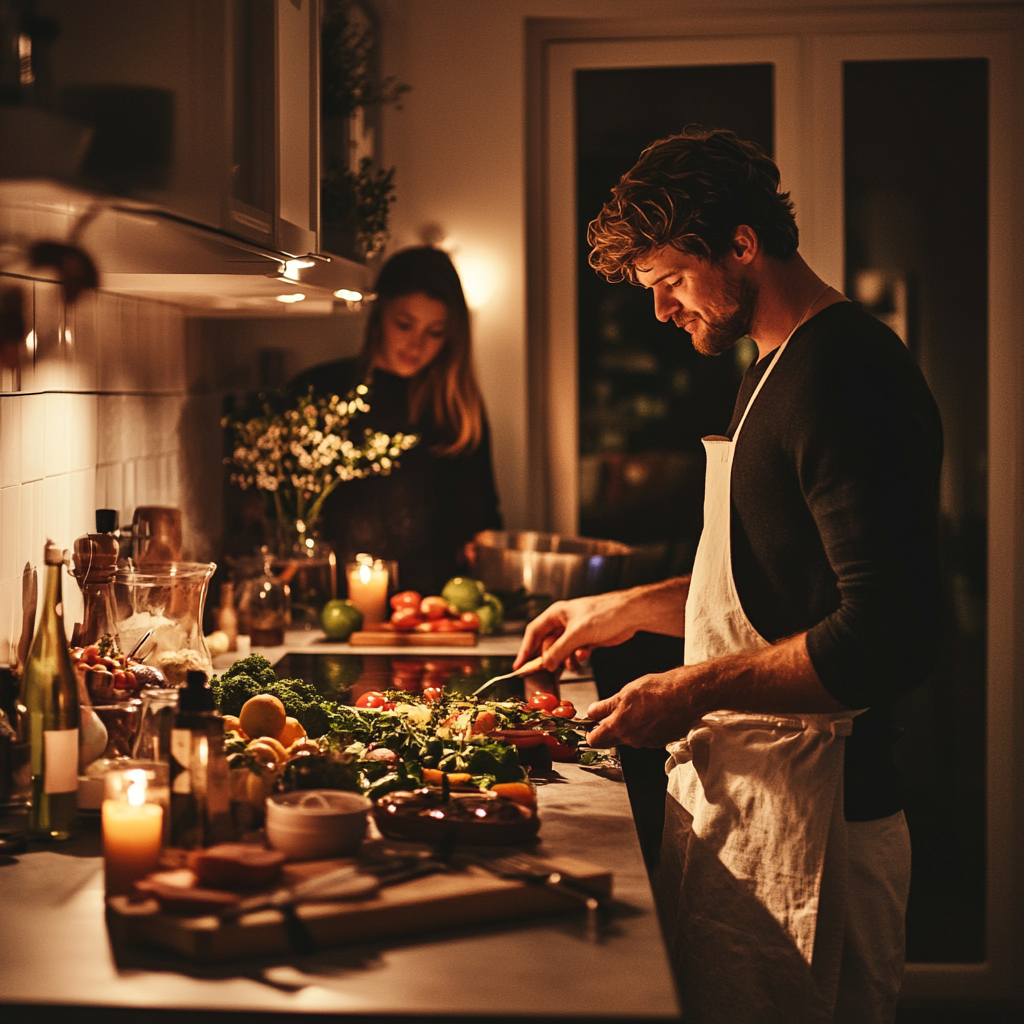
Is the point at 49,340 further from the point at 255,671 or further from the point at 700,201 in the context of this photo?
the point at 700,201

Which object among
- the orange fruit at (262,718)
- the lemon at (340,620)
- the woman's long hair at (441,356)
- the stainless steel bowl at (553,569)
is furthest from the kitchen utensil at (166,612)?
the woman's long hair at (441,356)

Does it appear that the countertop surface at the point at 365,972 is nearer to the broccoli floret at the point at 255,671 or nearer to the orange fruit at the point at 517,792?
the orange fruit at the point at 517,792

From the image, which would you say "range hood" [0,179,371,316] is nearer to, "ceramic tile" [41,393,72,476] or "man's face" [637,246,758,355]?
"ceramic tile" [41,393,72,476]

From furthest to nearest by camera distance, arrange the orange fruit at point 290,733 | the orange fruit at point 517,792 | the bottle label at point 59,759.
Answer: the orange fruit at point 290,733 → the orange fruit at point 517,792 → the bottle label at point 59,759

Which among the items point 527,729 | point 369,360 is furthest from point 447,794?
point 369,360

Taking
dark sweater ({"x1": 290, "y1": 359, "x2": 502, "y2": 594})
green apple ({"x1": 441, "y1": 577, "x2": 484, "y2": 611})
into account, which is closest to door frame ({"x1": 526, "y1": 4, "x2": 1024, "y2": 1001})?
dark sweater ({"x1": 290, "y1": 359, "x2": 502, "y2": 594})

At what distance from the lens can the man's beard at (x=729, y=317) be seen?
5.66 ft

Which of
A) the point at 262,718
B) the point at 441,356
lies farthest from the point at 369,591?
the point at 262,718

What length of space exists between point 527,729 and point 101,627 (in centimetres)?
67

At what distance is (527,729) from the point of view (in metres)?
1.76

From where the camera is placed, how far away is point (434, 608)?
277cm

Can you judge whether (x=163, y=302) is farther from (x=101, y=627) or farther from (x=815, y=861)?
(x=815, y=861)

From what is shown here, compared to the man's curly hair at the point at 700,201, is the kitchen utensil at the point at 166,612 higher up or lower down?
lower down

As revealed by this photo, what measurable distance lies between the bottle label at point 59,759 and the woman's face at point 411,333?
1.93m
